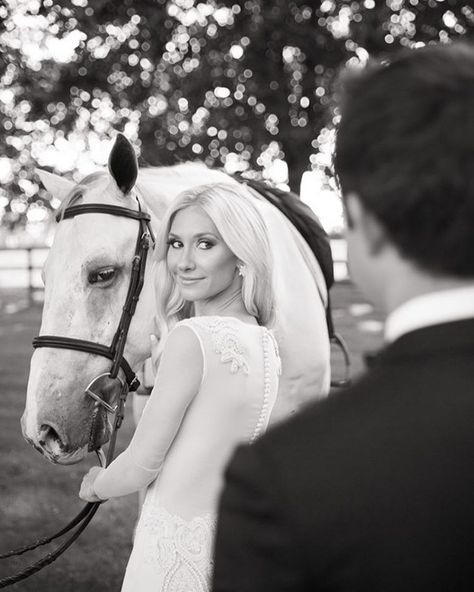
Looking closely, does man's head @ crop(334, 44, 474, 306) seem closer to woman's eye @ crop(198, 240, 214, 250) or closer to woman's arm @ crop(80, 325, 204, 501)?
woman's arm @ crop(80, 325, 204, 501)

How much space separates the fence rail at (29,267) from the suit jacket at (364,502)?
21131 millimetres

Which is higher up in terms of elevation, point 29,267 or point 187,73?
point 187,73

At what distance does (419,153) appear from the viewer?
35.4 inches

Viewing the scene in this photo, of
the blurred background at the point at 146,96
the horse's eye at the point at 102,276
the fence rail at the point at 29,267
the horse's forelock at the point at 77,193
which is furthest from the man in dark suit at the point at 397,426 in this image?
the fence rail at the point at 29,267

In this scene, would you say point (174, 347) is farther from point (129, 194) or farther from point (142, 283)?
point (129, 194)

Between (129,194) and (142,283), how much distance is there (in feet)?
1.42

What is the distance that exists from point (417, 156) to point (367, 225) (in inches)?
4.7

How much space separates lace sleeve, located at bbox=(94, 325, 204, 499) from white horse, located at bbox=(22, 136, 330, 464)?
0.75 meters

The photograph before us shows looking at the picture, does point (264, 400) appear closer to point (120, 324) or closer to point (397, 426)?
point (120, 324)

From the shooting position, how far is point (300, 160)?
31.4ft

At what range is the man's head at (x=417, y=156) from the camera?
90 cm

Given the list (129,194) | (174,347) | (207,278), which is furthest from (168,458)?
(129,194)

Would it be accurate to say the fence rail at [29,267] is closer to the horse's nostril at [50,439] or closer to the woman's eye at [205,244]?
the horse's nostril at [50,439]

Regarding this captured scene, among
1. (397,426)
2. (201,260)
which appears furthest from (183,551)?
(397,426)
